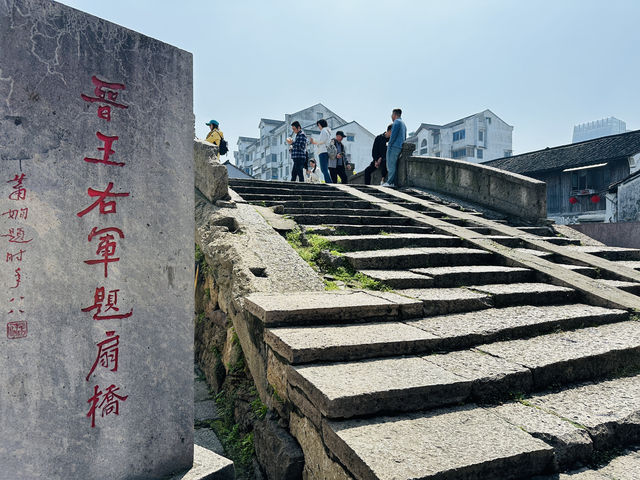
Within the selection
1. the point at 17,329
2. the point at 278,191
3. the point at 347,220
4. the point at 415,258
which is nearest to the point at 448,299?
the point at 415,258

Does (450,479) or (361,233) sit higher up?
(361,233)

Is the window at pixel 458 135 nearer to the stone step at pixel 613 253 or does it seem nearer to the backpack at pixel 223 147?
the backpack at pixel 223 147

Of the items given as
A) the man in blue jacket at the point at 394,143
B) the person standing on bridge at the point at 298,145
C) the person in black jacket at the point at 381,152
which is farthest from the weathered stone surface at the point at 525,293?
the person in black jacket at the point at 381,152

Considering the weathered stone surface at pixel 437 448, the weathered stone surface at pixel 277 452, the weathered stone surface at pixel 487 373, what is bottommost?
the weathered stone surface at pixel 277 452

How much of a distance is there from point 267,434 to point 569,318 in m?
2.48

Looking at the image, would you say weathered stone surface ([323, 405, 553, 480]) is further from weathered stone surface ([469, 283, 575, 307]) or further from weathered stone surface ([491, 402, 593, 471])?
weathered stone surface ([469, 283, 575, 307])

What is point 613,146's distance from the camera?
20.6 meters

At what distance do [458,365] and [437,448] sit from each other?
776 millimetres

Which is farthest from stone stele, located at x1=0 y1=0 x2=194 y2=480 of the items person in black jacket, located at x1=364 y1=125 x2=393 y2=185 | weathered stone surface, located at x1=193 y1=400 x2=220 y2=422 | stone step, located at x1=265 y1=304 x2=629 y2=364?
person in black jacket, located at x1=364 y1=125 x2=393 y2=185

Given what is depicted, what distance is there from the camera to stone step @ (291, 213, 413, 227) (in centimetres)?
554

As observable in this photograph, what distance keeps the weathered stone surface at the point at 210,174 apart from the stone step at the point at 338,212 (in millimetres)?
1044

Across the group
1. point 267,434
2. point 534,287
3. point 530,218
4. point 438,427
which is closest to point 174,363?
point 267,434

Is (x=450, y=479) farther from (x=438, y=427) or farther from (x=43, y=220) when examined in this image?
(x=43, y=220)

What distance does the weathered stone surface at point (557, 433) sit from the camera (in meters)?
1.92
